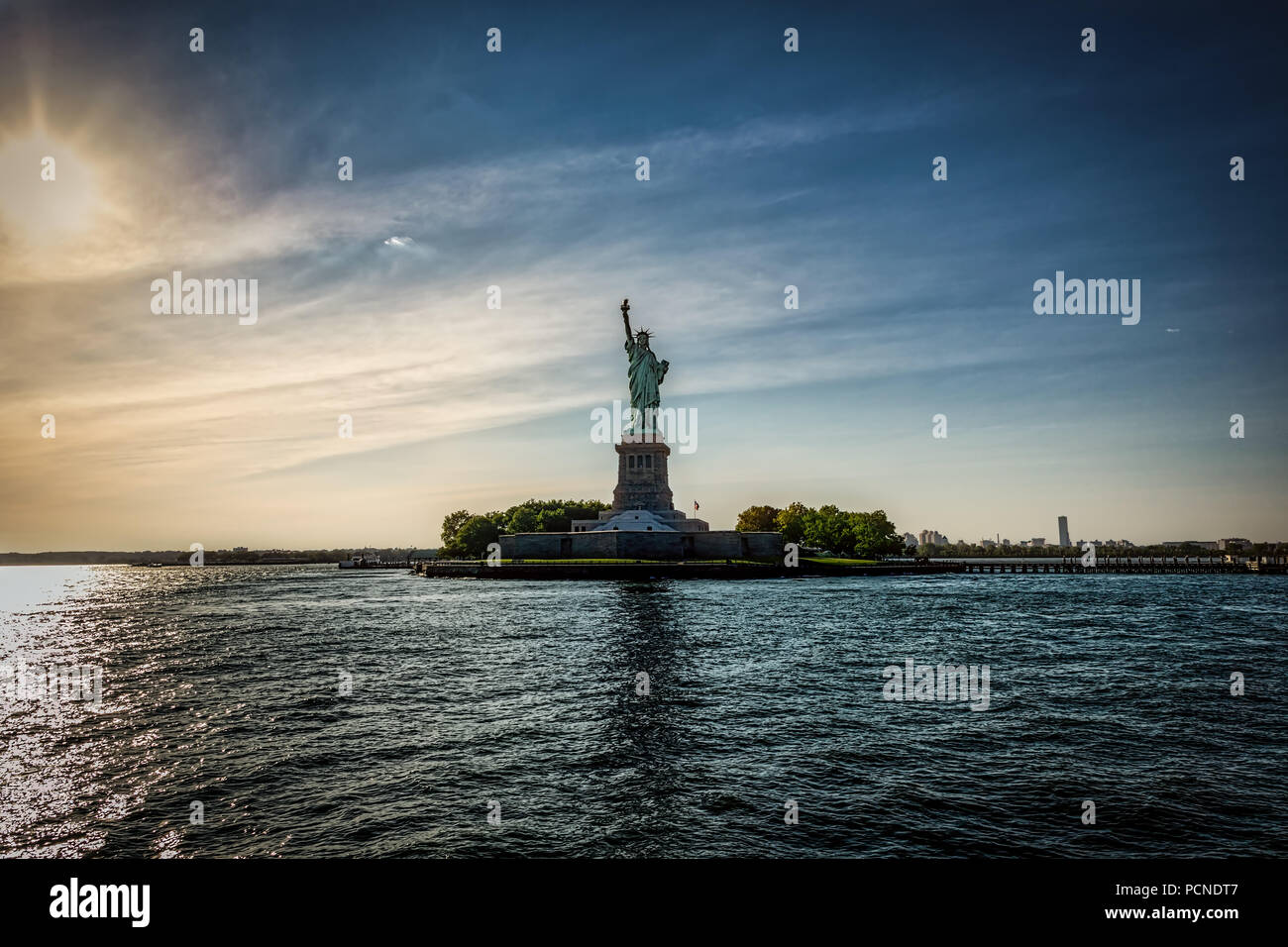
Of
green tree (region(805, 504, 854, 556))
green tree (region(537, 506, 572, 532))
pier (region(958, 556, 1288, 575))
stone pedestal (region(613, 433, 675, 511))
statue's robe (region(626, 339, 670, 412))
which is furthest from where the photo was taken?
green tree (region(805, 504, 854, 556))

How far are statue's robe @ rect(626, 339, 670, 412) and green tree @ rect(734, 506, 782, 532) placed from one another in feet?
131

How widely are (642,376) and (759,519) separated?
44.4 m

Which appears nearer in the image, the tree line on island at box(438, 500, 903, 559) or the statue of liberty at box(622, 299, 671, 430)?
the statue of liberty at box(622, 299, 671, 430)

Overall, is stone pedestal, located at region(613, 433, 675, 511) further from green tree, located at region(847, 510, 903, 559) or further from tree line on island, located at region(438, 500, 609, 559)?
green tree, located at region(847, 510, 903, 559)

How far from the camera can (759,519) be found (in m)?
126

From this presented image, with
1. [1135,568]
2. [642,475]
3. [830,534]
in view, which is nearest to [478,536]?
[642,475]

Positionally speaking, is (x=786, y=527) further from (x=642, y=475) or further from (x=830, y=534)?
(x=642, y=475)

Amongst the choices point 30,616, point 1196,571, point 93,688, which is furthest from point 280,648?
point 1196,571

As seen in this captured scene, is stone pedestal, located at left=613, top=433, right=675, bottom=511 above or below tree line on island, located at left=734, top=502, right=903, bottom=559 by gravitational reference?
above

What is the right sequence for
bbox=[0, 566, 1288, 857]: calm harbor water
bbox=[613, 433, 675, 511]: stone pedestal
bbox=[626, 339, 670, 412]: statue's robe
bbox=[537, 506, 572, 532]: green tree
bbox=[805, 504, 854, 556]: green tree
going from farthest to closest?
bbox=[805, 504, 854, 556]: green tree → bbox=[537, 506, 572, 532]: green tree → bbox=[626, 339, 670, 412]: statue's robe → bbox=[613, 433, 675, 511]: stone pedestal → bbox=[0, 566, 1288, 857]: calm harbor water

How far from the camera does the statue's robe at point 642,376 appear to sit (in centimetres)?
9112

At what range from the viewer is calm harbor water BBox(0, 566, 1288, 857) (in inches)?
511

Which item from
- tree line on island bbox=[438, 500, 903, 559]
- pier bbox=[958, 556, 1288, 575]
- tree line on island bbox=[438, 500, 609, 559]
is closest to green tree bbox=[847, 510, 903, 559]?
tree line on island bbox=[438, 500, 903, 559]
